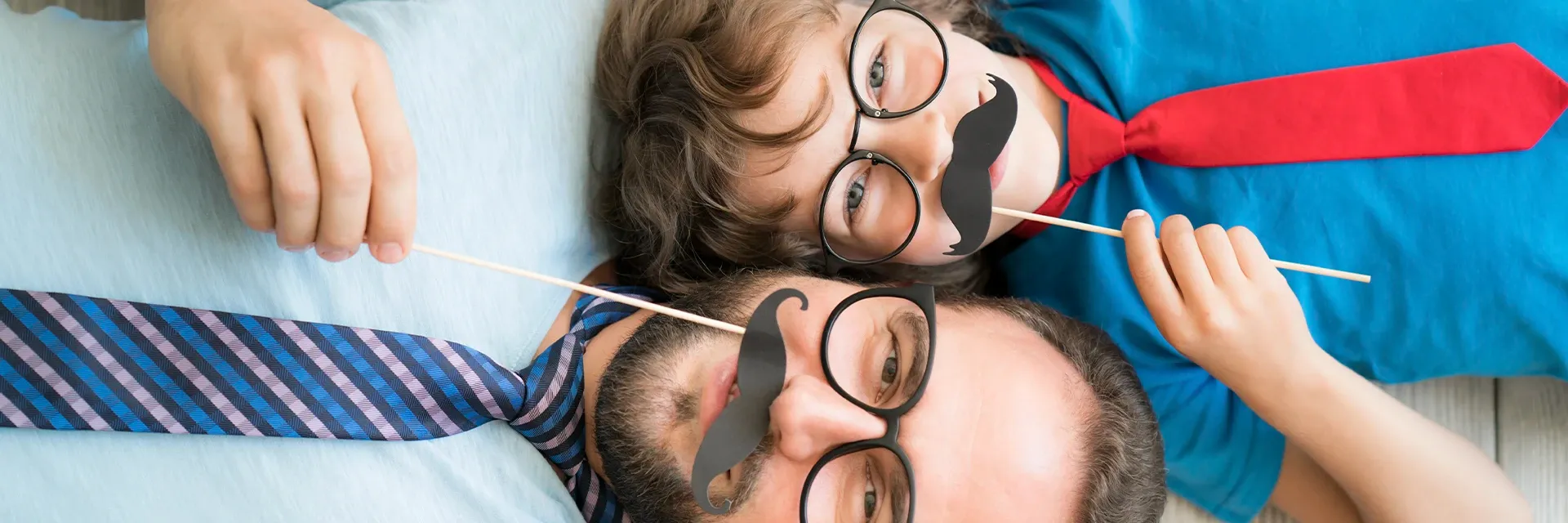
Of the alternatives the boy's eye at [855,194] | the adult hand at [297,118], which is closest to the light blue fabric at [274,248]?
the adult hand at [297,118]

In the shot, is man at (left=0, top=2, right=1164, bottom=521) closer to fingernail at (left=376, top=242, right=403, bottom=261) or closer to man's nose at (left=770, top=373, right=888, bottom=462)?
man's nose at (left=770, top=373, right=888, bottom=462)

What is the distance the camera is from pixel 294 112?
0.70 meters

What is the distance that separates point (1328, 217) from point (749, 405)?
778 mm

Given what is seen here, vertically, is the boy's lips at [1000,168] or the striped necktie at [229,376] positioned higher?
the boy's lips at [1000,168]

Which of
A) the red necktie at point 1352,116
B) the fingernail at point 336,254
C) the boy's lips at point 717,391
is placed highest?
the red necktie at point 1352,116

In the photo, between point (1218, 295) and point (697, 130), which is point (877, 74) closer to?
point (697, 130)

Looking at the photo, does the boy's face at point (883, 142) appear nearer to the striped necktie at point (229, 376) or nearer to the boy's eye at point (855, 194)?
the boy's eye at point (855, 194)

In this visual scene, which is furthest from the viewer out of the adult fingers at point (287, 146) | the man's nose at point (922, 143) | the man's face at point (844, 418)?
the man's nose at point (922, 143)

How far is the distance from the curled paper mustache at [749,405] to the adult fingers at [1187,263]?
43 centimetres

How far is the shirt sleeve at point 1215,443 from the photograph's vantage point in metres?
1.22

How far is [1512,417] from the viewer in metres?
1.31

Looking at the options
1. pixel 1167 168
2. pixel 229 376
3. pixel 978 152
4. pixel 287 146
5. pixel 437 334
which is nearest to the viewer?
pixel 287 146

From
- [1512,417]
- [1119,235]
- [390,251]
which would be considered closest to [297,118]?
[390,251]

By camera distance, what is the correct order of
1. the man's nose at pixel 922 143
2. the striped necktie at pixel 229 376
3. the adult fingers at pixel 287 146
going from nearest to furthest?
the adult fingers at pixel 287 146 < the striped necktie at pixel 229 376 < the man's nose at pixel 922 143
